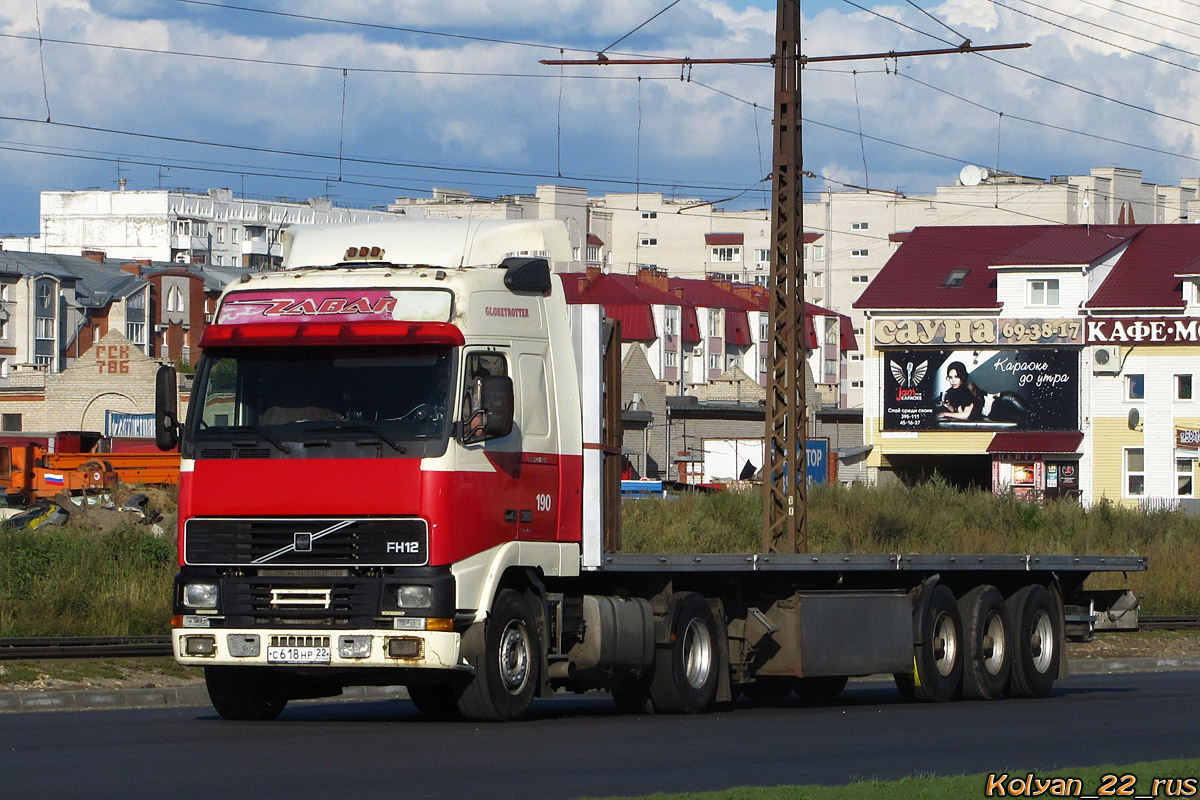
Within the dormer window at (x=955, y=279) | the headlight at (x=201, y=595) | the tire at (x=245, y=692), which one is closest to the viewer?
the headlight at (x=201, y=595)

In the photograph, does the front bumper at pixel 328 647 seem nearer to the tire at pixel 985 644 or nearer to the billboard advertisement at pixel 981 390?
the tire at pixel 985 644

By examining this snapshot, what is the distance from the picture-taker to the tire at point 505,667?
45.3 ft

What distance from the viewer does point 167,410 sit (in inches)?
562

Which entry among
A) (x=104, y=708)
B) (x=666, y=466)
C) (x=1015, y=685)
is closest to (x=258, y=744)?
(x=104, y=708)

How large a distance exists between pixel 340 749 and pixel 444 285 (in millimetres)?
3762

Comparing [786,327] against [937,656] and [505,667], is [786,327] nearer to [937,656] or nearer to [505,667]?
[937,656]

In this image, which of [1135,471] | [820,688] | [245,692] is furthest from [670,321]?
[245,692]

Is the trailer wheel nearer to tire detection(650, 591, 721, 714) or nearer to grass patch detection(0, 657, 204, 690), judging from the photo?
tire detection(650, 591, 721, 714)

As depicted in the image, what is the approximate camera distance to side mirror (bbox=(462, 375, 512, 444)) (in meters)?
13.6

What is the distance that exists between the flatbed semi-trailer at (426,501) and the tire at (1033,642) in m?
3.67

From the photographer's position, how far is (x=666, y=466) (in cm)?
8975

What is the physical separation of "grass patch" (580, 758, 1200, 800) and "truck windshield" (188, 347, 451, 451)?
4.68 m

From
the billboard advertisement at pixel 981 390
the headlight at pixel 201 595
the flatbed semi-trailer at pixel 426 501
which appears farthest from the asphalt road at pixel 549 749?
the billboard advertisement at pixel 981 390

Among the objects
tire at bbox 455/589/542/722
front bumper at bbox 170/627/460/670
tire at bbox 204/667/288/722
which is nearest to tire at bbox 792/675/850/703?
tire at bbox 455/589/542/722
